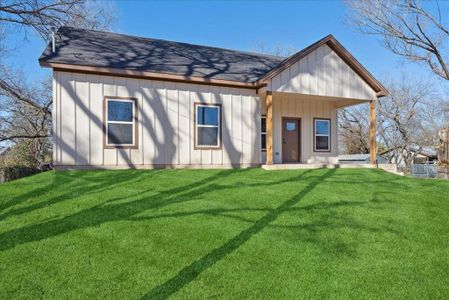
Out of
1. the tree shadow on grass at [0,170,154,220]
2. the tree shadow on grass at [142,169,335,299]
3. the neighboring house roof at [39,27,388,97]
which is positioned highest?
the neighboring house roof at [39,27,388,97]

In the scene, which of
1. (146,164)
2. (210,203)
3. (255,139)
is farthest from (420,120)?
(210,203)

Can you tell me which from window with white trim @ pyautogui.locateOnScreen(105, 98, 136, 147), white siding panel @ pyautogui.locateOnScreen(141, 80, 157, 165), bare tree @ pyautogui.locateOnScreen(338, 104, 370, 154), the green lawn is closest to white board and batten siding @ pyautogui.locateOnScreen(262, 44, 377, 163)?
white siding panel @ pyautogui.locateOnScreen(141, 80, 157, 165)

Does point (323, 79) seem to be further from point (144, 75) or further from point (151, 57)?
point (144, 75)

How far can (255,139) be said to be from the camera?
12.5 metres

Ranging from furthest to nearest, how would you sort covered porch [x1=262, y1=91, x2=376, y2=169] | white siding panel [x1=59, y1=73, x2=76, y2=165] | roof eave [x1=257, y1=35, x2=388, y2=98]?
covered porch [x1=262, y1=91, x2=376, y2=169]
roof eave [x1=257, y1=35, x2=388, y2=98]
white siding panel [x1=59, y1=73, x2=76, y2=165]

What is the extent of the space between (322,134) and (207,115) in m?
5.53

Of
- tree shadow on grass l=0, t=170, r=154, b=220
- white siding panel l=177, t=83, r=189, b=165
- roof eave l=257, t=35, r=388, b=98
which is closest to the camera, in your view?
tree shadow on grass l=0, t=170, r=154, b=220

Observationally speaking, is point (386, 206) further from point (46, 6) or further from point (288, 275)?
point (46, 6)

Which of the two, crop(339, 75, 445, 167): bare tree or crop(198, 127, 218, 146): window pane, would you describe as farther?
crop(339, 75, 445, 167): bare tree

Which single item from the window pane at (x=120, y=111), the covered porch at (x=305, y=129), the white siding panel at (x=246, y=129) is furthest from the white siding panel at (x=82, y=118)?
the covered porch at (x=305, y=129)

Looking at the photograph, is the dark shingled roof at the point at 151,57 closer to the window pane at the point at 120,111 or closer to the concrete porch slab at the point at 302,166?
the window pane at the point at 120,111

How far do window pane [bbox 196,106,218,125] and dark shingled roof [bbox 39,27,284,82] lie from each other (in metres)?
1.01

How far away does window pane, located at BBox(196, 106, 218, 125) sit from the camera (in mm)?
11555

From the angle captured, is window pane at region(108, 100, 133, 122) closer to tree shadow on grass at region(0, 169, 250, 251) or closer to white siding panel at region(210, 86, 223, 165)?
white siding panel at region(210, 86, 223, 165)
